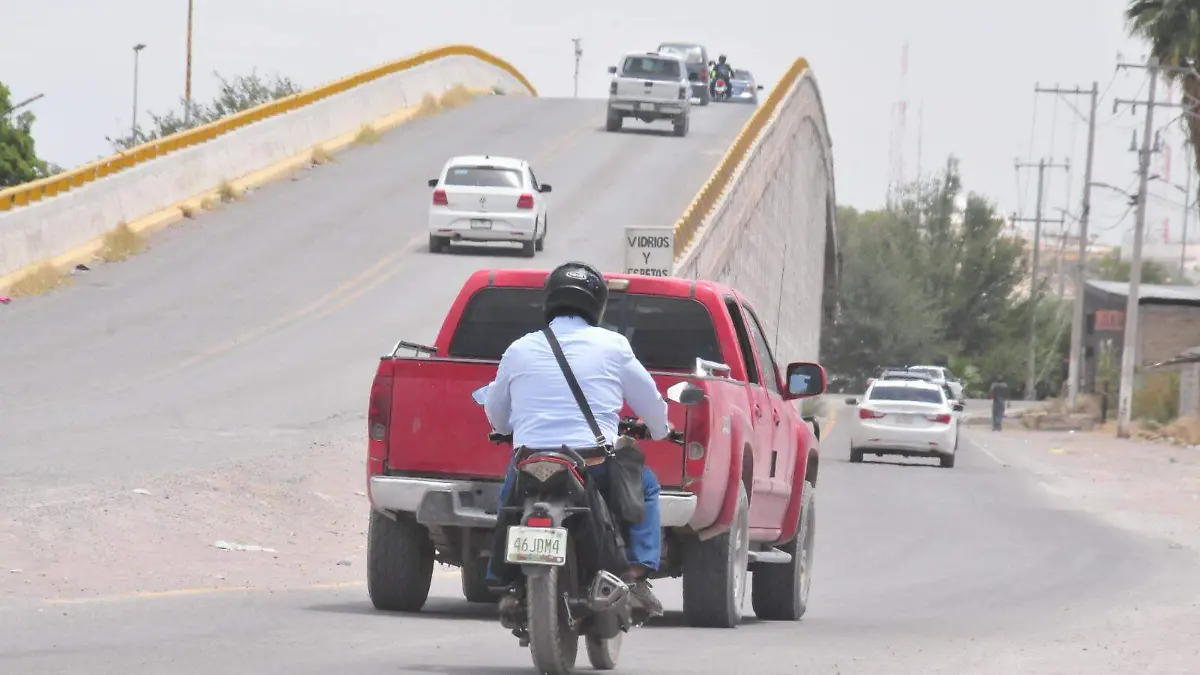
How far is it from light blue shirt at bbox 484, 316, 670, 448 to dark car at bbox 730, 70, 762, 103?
72384mm

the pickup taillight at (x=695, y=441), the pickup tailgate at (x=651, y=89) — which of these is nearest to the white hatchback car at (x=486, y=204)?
the pickup tailgate at (x=651, y=89)

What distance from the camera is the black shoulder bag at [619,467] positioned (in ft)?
28.3

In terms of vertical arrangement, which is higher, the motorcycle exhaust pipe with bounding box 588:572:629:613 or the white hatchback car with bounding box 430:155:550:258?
the white hatchback car with bounding box 430:155:550:258

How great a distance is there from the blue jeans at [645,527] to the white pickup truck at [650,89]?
173 feet

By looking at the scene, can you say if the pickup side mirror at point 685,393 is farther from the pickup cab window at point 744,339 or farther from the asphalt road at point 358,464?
the pickup cab window at point 744,339

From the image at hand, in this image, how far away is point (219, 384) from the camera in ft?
90.3

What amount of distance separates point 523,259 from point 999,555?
21.8 m

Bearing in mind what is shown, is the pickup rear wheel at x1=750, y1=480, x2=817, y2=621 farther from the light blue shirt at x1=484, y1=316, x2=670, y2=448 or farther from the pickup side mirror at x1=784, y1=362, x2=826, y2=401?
the light blue shirt at x1=484, y1=316, x2=670, y2=448

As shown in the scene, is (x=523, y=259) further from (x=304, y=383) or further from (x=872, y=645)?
(x=872, y=645)

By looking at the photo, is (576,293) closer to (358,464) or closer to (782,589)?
(782,589)

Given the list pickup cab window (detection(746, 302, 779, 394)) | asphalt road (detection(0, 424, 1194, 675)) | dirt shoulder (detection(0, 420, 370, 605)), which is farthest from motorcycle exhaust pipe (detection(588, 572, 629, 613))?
dirt shoulder (detection(0, 420, 370, 605))

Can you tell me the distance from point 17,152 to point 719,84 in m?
31.8

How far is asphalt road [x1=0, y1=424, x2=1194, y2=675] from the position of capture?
9125mm

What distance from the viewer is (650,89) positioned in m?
61.3
